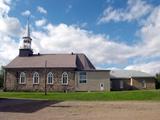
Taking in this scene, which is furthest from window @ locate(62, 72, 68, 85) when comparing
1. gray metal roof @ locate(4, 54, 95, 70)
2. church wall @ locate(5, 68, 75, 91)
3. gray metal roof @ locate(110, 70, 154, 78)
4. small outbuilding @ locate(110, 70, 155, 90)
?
gray metal roof @ locate(110, 70, 154, 78)

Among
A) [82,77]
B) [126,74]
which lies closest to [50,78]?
[82,77]

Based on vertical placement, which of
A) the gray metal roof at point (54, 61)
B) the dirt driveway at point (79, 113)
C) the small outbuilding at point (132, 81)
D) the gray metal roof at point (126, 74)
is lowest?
the dirt driveway at point (79, 113)

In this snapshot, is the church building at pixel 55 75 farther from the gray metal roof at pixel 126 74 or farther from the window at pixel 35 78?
the gray metal roof at pixel 126 74

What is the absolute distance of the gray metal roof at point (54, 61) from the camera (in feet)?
188

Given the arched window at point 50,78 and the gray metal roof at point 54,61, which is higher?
the gray metal roof at point 54,61

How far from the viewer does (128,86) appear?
63.3 m

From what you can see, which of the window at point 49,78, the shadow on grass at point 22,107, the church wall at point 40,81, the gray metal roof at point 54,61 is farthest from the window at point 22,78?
the shadow on grass at point 22,107

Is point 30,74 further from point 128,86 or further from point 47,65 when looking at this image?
point 128,86

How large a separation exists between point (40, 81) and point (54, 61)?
4.96m

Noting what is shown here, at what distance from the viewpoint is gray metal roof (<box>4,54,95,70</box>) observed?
188 ft

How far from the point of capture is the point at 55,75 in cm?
5703

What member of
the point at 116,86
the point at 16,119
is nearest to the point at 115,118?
the point at 16,119

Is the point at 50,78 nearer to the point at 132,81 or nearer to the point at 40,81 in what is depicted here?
the point at 40,81

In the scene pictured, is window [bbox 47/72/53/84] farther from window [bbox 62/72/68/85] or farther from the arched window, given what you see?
window [bbox 62/72/68/85]
